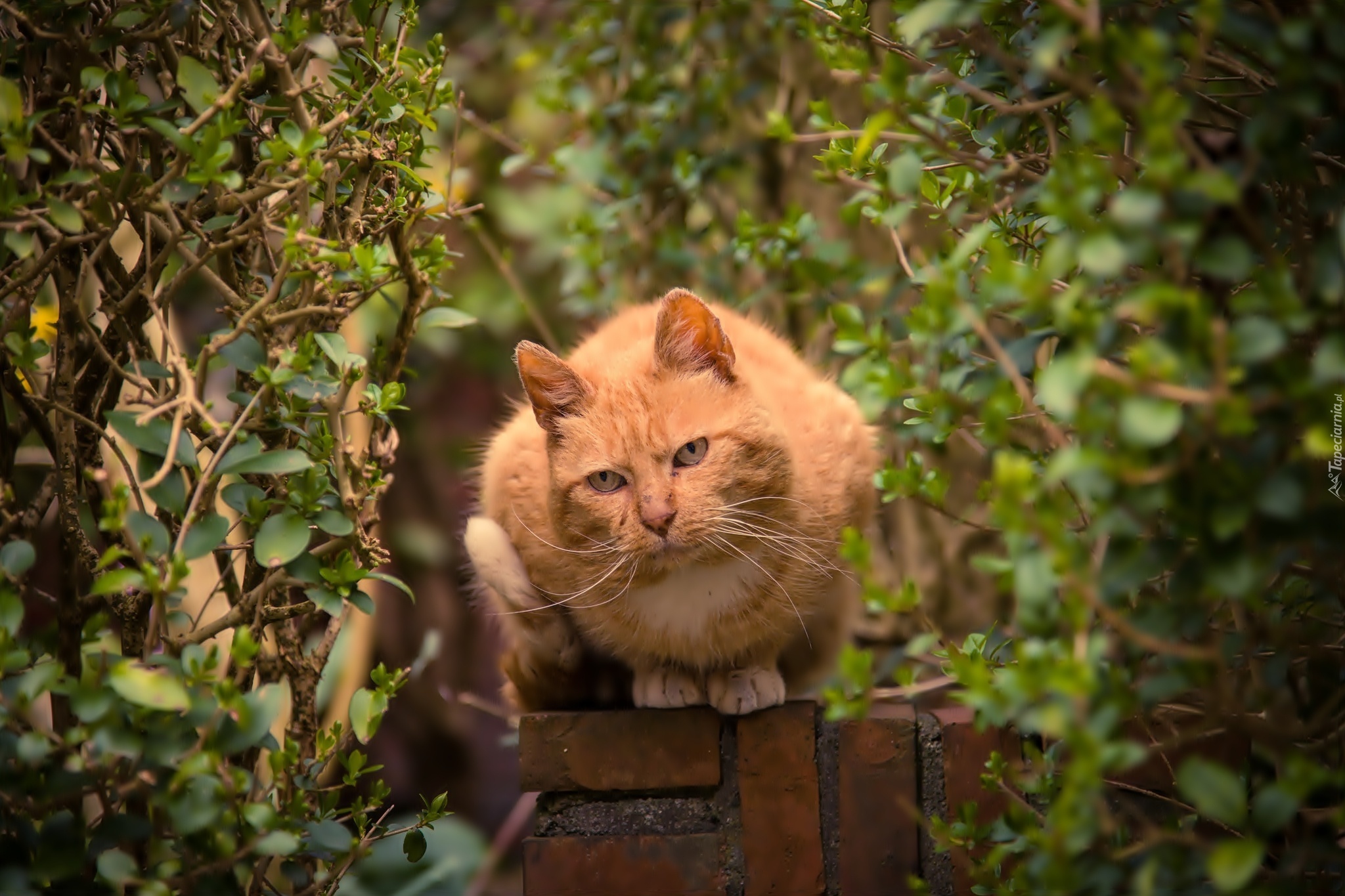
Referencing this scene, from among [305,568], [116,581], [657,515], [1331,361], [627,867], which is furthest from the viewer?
[627,867]

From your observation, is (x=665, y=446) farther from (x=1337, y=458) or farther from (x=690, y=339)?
(x=1337, y=458)

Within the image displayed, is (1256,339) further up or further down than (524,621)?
further up

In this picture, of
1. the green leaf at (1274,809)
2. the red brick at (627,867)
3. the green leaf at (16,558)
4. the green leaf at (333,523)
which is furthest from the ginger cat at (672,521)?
the green leaf at (1274,809)

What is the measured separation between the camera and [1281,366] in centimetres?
91

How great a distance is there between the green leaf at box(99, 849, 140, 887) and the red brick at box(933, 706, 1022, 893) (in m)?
1.28

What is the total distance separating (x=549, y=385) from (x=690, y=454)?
0.95ft

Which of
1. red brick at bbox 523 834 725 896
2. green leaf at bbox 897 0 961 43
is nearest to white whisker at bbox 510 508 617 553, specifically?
red brick at bbox 523 834 725 896

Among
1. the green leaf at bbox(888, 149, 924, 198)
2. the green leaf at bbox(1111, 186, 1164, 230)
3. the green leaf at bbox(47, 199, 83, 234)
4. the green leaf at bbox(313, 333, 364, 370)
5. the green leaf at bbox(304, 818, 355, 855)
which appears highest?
the green leaf at bbox(47, 199, 83, 234)

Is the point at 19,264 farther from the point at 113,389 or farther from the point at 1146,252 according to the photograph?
the point at 1146,252

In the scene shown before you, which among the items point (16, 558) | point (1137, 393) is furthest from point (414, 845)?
point (1137, 393)

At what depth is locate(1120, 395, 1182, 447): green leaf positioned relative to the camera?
2.85 ft

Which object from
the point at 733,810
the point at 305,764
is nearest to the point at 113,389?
the point at 305,764

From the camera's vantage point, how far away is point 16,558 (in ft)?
4.32

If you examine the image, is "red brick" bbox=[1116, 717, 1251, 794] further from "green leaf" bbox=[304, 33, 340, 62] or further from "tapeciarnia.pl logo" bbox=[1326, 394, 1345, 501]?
"green leaf" bbox=[304, 33, 340, 62]
